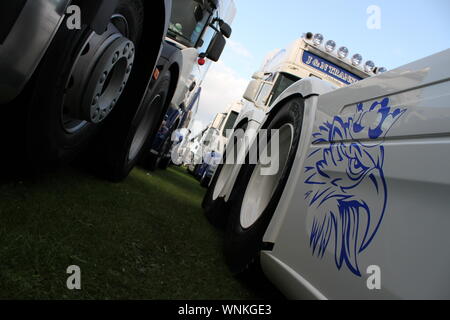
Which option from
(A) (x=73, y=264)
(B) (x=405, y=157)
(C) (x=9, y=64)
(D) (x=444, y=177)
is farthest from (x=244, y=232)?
(C) (x=9, y=64)

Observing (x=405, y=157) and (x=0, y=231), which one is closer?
(x=405, y=157)

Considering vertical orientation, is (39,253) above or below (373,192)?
below

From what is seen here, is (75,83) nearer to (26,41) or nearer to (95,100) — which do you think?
(95,100)

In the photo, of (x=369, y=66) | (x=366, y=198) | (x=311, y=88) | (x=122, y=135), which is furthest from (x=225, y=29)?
(x=369, y=66)

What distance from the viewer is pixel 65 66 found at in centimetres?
147

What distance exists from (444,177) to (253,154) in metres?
1.80

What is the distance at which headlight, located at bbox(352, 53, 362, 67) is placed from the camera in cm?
661

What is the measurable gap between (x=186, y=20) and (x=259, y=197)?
7.88 feet

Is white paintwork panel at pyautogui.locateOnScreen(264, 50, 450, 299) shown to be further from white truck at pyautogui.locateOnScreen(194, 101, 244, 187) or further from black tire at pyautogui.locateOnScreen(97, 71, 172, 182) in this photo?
white truck at pyautogui.locateOnScreen(194, 101, 244, 187)

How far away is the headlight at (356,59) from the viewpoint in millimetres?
6611

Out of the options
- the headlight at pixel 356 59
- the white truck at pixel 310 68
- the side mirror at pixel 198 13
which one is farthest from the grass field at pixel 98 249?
the headlight at pixel 356 59

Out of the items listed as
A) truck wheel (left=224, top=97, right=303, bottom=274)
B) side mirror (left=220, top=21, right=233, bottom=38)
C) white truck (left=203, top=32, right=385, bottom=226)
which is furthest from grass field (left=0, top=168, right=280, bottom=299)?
white truck (left=203, top=32, right=385, bottom=226)

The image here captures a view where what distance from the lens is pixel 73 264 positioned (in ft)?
4.58

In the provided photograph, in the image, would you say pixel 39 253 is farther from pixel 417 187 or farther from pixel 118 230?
pixel 417 187
